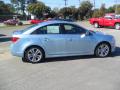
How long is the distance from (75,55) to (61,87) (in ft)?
12.9

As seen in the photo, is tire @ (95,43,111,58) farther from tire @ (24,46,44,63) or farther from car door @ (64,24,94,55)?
tire @ (24,46,44,63)

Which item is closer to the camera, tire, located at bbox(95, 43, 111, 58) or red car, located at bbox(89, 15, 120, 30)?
tire, located at bbox(95, 43, 111, 58)

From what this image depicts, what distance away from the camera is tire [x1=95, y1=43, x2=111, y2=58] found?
11.4 metres

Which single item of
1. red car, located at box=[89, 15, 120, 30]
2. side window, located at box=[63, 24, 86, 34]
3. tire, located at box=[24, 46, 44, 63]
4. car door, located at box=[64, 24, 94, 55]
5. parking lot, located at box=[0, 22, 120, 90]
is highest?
red car, located at box=[89, 15, 120, 30]

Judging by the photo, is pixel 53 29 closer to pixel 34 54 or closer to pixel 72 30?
pixel 72 30

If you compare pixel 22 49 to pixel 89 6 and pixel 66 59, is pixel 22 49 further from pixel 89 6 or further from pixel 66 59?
pixel 89 6

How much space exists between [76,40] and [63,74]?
2.53 meters

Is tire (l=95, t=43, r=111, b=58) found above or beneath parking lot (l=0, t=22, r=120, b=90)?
above

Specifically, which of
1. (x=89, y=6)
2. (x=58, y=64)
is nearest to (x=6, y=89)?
(x=58, y=64)

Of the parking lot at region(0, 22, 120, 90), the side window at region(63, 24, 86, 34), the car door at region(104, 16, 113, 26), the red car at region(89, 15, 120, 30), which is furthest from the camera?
the car door at region(104, 16, 113, 26)

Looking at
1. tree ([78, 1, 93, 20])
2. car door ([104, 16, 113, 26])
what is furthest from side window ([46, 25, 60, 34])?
tree ([78, 1, 93, 20])

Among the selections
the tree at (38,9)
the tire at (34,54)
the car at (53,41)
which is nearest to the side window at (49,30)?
the car at (53,41)

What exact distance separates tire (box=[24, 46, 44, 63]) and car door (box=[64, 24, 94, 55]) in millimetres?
1044

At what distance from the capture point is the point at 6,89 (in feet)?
23.6
